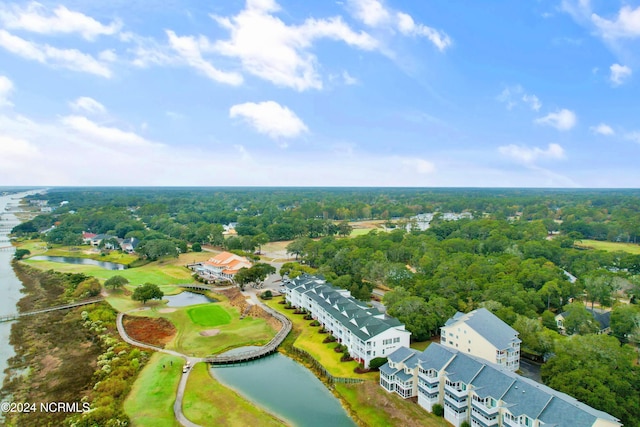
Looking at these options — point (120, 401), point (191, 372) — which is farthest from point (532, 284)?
point (120, 401)

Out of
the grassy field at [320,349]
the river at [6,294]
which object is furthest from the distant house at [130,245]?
the grassy field at [320,349]

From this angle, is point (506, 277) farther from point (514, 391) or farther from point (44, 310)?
point (44, 310)

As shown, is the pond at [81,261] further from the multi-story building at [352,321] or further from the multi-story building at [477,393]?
the multi-story building at [477,393]

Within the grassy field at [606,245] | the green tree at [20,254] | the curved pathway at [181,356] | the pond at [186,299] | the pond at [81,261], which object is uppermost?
the grassy field at [606,245]

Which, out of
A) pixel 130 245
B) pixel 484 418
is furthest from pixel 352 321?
pixel 130 245

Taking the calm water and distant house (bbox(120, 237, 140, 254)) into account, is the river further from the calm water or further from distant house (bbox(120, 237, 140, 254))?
distant house (bbox(120, 237, 140, 254))

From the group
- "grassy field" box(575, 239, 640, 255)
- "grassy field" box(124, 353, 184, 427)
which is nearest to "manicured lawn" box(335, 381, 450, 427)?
"grassy field" box(124, 353, 184, 427)
